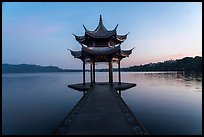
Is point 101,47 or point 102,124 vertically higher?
point 101,47

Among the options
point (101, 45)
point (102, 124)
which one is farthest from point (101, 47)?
point (102, 124)

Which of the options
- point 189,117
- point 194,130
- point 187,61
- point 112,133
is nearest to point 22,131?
point 112,133

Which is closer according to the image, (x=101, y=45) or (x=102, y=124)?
(x=102, y=124)

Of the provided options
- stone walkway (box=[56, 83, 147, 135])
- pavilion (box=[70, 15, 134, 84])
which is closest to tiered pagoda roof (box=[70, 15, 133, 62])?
pavilion (box=[70, 15, 134, 84])

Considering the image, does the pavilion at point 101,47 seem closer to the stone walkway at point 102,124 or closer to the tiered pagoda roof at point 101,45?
the tiered pagoda roof at point 101,45

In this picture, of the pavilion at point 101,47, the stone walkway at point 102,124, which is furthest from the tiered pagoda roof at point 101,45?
the stone walkway at point 102,124

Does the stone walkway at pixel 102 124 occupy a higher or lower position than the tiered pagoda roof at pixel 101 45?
lower

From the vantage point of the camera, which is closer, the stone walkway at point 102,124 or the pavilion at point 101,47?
the stone walkway at point 102,124

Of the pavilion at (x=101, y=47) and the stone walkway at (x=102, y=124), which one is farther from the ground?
the pavilion at (x=101, y=47)

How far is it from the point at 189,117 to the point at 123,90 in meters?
10.3

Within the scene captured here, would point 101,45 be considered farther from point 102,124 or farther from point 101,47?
point 102,124

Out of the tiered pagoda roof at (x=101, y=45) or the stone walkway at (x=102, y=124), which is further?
the tiered pagoda roof at (x=101, y=45)

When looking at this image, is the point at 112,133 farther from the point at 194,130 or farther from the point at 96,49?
the point at 96,49

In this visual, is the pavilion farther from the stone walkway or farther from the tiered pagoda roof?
the stone walkway
